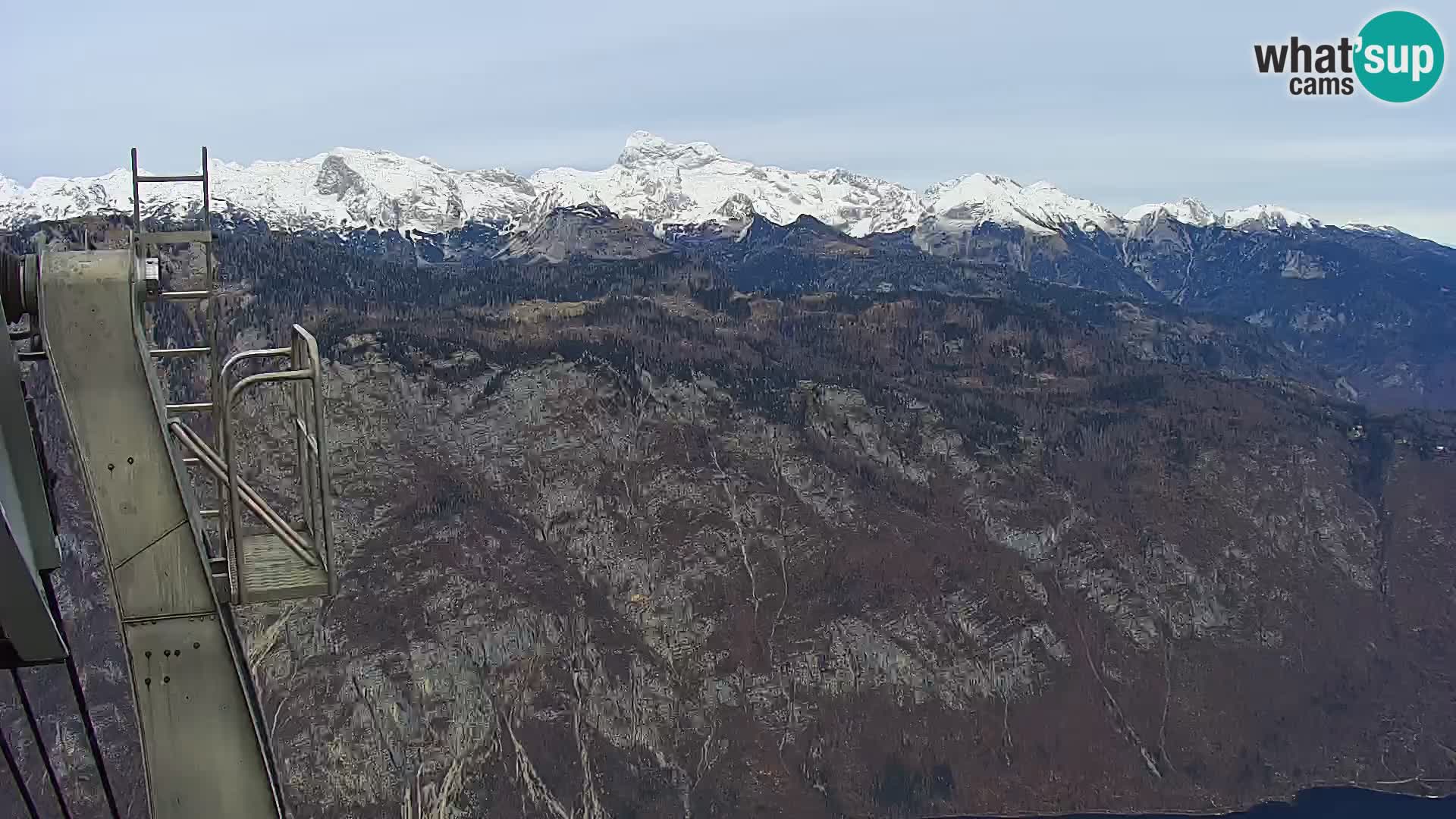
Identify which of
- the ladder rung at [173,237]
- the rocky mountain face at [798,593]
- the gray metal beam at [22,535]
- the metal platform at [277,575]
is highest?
the ladder rung at [173,237]

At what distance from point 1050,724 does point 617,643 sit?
44.6 meters

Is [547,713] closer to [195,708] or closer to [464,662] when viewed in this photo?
[464,662]

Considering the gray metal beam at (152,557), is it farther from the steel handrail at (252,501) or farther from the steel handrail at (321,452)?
the steel handrail at (321,452)

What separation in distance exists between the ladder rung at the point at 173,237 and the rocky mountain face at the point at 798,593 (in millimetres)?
90859

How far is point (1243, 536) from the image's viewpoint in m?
145

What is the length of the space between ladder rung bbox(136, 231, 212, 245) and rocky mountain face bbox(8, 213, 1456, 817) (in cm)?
9086

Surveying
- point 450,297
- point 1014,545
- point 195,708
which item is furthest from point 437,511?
point 195,708

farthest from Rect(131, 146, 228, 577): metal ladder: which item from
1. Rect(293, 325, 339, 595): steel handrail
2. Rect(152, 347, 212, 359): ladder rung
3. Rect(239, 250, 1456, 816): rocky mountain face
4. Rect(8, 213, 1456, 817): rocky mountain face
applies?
Rect(239, 250, 1456, 816): rocky mountain face

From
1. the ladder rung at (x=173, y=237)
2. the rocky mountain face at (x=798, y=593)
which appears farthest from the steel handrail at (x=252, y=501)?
the rocky mountain face at (x=798, y=593)

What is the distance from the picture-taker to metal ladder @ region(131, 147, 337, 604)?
26.5 feet

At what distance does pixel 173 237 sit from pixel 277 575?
8.50 feet

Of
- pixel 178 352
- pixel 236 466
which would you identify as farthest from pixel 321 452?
pixel 178 352

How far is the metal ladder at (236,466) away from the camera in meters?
8.09

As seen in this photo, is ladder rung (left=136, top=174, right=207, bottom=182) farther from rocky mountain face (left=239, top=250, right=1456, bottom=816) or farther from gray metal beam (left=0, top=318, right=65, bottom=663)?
rocky mountain face (left=239, top=250, right=1456, bottom=816)
